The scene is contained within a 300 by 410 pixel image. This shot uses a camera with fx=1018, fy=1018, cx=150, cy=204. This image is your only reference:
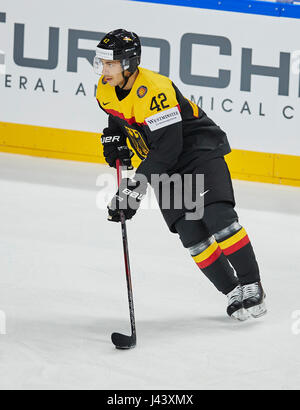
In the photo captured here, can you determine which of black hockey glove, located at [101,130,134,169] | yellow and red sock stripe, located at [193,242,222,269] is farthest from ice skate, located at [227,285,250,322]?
black hockey glove, located at [101,130,134,169]

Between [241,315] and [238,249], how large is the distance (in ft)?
0.87

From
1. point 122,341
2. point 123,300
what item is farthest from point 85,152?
point 122,341

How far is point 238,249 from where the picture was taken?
387 cm

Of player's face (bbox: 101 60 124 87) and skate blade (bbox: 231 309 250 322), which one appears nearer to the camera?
player's face (bbox: 101 60 124 87)

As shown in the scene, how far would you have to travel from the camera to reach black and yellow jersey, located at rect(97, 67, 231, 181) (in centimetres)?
369

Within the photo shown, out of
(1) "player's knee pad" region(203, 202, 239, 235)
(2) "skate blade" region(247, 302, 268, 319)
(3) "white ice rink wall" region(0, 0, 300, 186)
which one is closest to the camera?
(1) "player's knee pad" region(203, 202, 239, 235)

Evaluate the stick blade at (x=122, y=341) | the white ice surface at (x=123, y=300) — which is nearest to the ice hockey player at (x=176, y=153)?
the white ice surface at (x=123, y=300)

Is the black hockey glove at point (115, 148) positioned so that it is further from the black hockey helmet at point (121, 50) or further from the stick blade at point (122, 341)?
the stick blade at point (122, 341)

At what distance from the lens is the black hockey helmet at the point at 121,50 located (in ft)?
12.1

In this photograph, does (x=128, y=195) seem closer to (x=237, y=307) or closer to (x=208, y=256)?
(x=208, y=256)

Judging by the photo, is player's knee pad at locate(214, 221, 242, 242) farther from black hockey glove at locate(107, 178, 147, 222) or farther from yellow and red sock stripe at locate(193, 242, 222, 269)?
black hockey glove at locate(107, 178, 147, 222)

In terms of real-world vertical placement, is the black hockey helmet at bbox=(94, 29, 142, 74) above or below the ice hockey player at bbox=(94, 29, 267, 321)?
above
